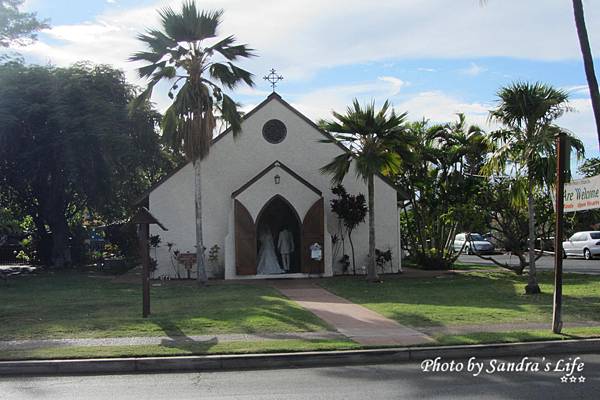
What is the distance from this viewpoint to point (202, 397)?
715cm

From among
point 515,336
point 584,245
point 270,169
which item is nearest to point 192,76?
point 270,169

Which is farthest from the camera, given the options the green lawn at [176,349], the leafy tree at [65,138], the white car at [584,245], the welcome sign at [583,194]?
the white car at [584,245]

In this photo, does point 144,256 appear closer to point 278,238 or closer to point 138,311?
point 138,311

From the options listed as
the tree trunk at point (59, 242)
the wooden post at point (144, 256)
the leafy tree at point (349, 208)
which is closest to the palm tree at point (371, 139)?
the leafy tree at point (349, 208)

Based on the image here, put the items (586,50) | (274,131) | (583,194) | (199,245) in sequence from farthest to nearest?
1. (274,131)
2. (199,245)
3. (586,50)
4. (583,194)

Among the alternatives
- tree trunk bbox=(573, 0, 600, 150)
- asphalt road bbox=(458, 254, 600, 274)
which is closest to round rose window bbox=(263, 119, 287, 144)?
asphalt road bbox=(458, 254, 600, 274)

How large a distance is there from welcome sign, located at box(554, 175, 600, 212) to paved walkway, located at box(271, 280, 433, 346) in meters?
3.56

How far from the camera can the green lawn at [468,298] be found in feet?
40.5

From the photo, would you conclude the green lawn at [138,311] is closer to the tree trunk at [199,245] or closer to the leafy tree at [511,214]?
the tree trunk at [199,245]

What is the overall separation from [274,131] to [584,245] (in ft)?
70.3

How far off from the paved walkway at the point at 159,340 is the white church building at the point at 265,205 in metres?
12.1

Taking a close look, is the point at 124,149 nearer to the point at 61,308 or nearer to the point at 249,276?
the point at 249,276

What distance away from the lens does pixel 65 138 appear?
25.9 meters

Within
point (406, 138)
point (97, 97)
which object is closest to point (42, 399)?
point (406, 138)
